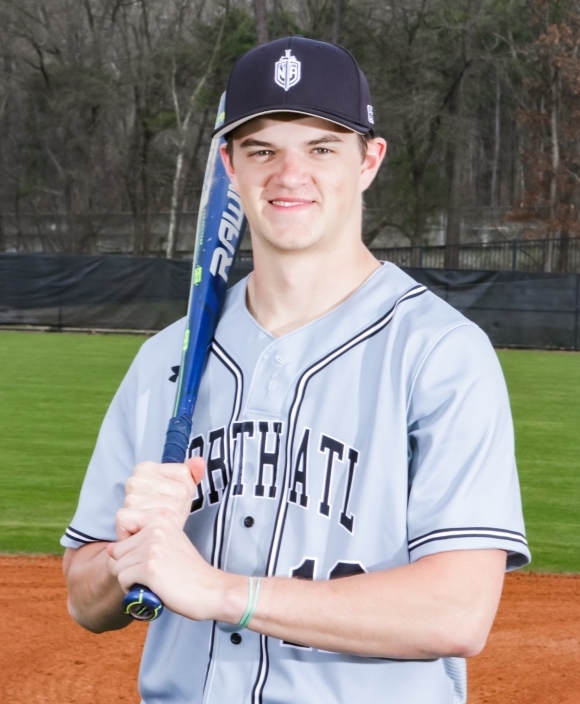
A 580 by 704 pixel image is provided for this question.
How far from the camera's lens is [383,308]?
6.75 ft

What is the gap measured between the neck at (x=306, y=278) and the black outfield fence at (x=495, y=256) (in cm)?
2931

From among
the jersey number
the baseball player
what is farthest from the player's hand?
the jersey number

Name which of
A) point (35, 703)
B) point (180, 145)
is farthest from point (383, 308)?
point (180, 145)

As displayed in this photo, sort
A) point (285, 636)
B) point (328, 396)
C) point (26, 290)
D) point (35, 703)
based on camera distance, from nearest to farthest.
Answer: point (285, 636) < point (328, 396) < point (35, 703) < point (26, 290)

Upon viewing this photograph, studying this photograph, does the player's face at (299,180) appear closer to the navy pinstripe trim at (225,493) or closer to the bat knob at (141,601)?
the navy pinstripe trim at (225,493)

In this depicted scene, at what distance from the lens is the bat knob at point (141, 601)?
183 centimetres

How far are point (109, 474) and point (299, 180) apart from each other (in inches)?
30.3

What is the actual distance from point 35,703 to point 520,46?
35.5m

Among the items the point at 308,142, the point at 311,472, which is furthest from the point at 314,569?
the point at 308,142

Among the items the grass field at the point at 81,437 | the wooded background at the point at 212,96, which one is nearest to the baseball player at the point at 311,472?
the grass field at the point at 81,437

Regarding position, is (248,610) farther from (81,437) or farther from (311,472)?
(81,437)

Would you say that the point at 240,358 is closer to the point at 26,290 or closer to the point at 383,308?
the point at 383,308

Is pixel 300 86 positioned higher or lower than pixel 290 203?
higher

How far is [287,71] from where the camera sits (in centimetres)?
204
